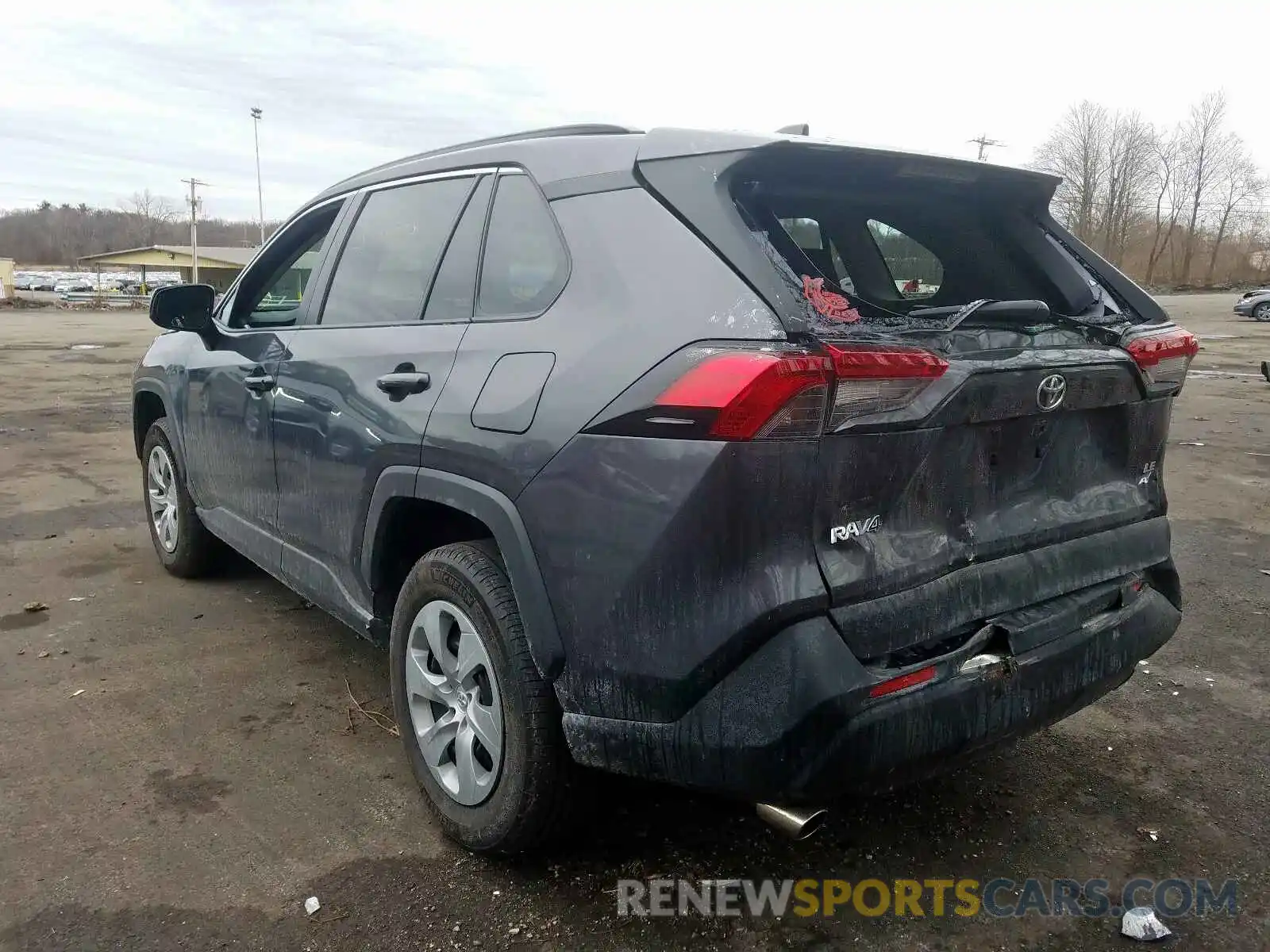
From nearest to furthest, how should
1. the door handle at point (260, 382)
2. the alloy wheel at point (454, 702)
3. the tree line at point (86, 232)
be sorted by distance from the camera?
1. the alloy wheel at point (454, 702)
2. the door handle at point (260, 382)
3. the tree line at point (86, 232)

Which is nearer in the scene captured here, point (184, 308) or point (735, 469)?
point (735, 469)

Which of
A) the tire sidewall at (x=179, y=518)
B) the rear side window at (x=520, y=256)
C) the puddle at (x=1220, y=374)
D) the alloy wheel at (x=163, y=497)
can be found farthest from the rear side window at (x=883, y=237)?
the puddle at (x=1220, y=374)

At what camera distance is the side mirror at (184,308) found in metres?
4.18

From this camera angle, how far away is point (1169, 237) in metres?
70.7

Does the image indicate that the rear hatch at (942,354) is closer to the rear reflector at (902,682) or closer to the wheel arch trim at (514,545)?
the rear reflector at (902,682)

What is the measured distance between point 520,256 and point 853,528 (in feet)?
3.84

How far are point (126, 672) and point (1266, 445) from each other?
9653 mm

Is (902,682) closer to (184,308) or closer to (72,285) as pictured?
(184,308)

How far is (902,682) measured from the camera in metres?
2.04

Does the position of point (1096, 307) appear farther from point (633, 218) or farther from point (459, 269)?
point (459, 269)

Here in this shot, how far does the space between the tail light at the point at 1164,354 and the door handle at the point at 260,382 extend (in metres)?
2.79

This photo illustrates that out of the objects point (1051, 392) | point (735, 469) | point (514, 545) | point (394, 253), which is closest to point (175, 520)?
point (394, 253)

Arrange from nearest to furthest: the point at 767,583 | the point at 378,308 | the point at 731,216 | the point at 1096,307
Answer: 1. the point at 767,583
2. the point at 731,216
3. the point at 1096,307
4. the point at 378,308

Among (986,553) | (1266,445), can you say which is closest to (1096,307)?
(986,553)
